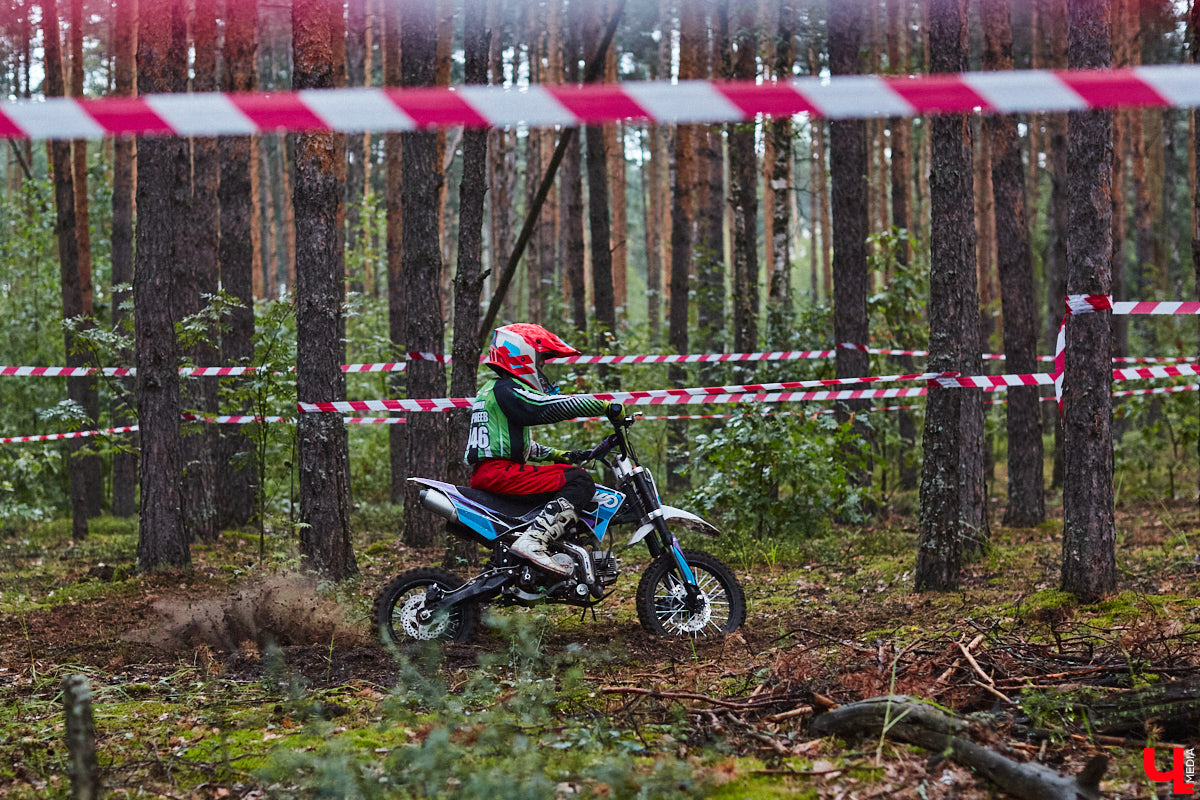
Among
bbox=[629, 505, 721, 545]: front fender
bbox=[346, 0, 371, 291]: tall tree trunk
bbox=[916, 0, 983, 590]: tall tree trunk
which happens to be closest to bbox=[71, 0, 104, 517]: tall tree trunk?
bbox=[346, 0, 371, 291]: tall tree trunk

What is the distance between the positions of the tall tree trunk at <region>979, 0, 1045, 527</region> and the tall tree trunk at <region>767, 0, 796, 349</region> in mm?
2624

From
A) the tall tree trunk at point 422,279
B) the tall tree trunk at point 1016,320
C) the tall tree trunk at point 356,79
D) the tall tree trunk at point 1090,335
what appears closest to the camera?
the tall tree trunk at point 1090,335

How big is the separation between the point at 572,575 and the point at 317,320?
3246 millimetres

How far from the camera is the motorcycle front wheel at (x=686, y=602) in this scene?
20.1ft

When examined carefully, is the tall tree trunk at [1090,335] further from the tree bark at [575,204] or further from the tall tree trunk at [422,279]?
the tree bark at [575,204]

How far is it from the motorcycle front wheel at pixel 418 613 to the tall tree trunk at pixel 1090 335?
3.69 metres

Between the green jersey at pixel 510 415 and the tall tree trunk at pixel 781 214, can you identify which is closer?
the green jersey at pixel 510 415

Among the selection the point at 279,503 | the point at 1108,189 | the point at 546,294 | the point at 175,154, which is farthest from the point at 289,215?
the point at 1108,189

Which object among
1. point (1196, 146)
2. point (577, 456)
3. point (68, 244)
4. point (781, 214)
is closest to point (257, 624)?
point (577, 456)

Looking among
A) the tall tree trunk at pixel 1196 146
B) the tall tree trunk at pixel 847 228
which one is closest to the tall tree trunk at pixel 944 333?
the tall tree trunk at pixel 1196 146

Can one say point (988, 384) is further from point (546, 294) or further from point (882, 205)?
point (882, 205)

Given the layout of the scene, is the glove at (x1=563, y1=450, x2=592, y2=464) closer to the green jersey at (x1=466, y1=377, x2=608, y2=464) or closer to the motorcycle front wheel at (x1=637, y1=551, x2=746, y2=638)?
the green jersey at (x1=466, y1=377, x2=608, y2=464)

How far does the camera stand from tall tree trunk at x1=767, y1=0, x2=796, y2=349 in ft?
44.1

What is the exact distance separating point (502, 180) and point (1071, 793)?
18095mm
